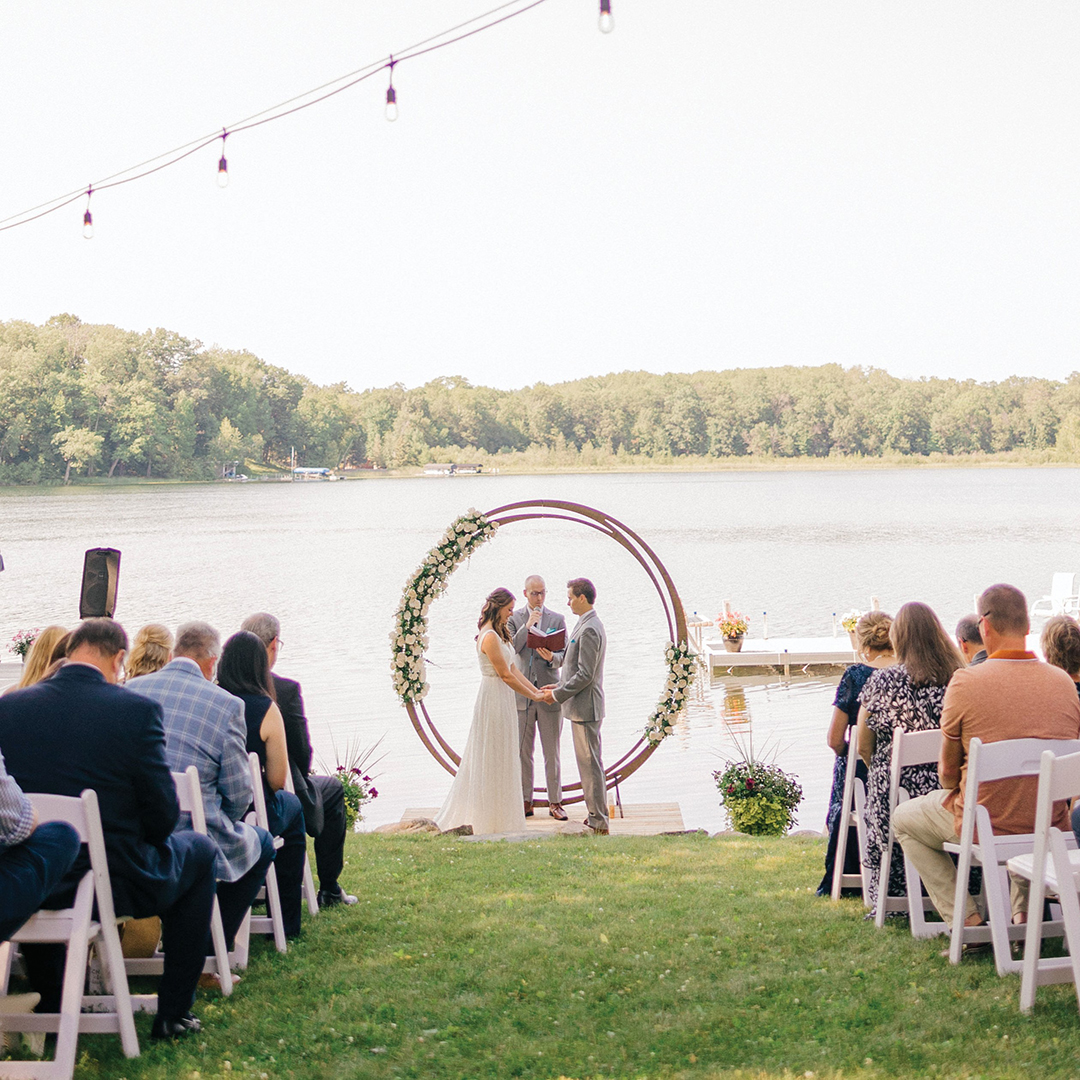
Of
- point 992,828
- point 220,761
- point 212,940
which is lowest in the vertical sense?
point 212,940

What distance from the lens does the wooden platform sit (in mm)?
8469

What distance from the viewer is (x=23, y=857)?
3.36 meters

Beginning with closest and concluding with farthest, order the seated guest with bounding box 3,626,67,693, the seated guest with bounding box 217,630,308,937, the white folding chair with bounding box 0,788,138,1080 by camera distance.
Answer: the white folding chair with bounding box 0,788,138,1080 → the seated guest with bounding box 3,626,67,693 → the seated guest with bounding box 217,630,308,937

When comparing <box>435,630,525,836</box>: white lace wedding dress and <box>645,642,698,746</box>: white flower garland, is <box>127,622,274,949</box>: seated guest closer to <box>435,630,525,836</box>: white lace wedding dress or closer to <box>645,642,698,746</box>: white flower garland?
<box>435,630,525,836</box>: white lace wedding dress

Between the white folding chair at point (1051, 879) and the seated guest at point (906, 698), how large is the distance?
0.96 m

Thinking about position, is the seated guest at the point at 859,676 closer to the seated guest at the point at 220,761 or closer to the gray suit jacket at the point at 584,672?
the seated guest at the point at 220,761

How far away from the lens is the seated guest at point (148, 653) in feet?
16.3

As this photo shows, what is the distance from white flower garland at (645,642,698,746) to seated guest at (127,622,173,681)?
16.7 feet

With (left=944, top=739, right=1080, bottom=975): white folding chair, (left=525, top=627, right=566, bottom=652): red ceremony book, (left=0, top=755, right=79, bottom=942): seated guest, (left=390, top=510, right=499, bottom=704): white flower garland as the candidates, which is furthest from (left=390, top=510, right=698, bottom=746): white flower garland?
(left=0, top=755, right=79, bottom=942): seated guest

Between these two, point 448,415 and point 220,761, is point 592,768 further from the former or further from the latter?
point 448,415

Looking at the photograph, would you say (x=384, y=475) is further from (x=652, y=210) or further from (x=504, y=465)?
(x=652, y=210)

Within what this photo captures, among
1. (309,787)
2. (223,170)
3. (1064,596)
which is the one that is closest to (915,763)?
(309,787)

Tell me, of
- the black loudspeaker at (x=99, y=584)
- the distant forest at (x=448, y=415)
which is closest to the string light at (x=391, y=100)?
the black loudspeaker at (x=99, y=584)

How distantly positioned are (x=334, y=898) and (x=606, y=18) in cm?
483
